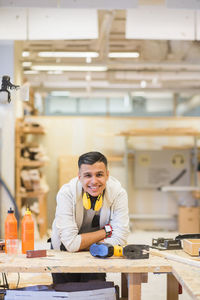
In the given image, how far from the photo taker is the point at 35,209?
6.33 metres

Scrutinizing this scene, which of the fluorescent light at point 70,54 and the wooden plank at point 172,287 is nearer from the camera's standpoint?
the wooden plank at point 172,287

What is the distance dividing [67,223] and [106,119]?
5.35 m

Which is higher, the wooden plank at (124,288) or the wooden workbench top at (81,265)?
the wooden workbench top at (81,265)

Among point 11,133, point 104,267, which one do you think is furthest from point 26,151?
point 104,267

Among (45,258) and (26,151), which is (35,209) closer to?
(26,151)

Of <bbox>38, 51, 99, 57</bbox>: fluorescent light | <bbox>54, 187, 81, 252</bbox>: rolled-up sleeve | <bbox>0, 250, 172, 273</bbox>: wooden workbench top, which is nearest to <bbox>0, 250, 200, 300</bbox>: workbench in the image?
<bbox>0, 250, 172, 273</bbox>: wooden workbench top

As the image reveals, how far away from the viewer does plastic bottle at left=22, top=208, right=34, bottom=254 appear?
7.89 ft

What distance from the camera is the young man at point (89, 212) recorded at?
8.11ft

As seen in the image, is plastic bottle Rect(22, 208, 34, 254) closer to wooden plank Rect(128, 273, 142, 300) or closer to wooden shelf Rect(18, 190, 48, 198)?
wooden plank Rect(128, 273, 142, 300)

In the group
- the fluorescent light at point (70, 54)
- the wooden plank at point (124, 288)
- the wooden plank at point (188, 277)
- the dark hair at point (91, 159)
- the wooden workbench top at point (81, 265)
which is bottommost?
the wooden plank at point (124, 288)

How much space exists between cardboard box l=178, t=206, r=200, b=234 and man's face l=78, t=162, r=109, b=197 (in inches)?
200

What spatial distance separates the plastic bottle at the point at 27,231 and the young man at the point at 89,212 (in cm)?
18

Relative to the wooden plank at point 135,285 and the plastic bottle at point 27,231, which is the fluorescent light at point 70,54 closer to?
the plastic bottle at point 27,231

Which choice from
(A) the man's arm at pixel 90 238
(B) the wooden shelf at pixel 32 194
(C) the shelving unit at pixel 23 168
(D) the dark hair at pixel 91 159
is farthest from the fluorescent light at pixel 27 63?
(A) the man's arm at pixel 90 238
